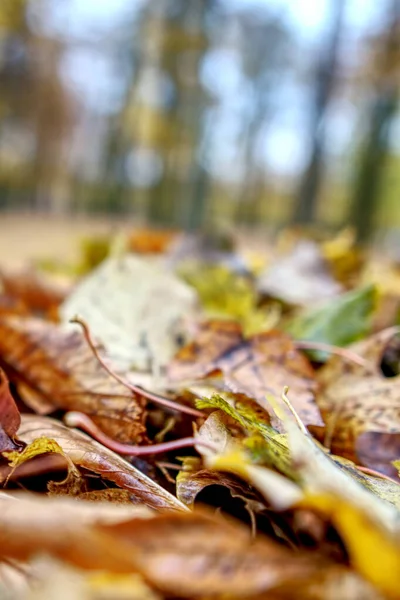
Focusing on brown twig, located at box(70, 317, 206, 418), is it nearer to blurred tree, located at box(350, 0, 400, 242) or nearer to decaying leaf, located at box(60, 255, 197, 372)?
decaying leaf, located at box(60, 255, 197, 372)

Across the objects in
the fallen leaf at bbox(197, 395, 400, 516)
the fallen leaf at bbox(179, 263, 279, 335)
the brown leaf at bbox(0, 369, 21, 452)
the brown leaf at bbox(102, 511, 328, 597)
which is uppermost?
the brown leaf at bbox(102, 511, 328, 597)

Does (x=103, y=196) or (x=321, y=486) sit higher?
(x=321, y=486)

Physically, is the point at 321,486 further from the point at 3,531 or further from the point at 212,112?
the point at 212,112

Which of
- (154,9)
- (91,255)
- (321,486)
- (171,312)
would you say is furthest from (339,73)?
(321,486)

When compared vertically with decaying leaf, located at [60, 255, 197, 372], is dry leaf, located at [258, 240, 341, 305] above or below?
below

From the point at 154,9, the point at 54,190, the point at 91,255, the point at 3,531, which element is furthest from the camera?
the point at 54,190

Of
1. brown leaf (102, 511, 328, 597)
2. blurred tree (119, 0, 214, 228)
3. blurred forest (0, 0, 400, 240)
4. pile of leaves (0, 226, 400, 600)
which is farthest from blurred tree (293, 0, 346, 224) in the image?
brown leaf (102, 511, 328, 597)

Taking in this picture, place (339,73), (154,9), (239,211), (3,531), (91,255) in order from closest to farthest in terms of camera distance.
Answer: (3,531), (91,255), (339,73), (154,9), (239,211)

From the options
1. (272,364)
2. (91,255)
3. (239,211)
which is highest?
(272,364)
